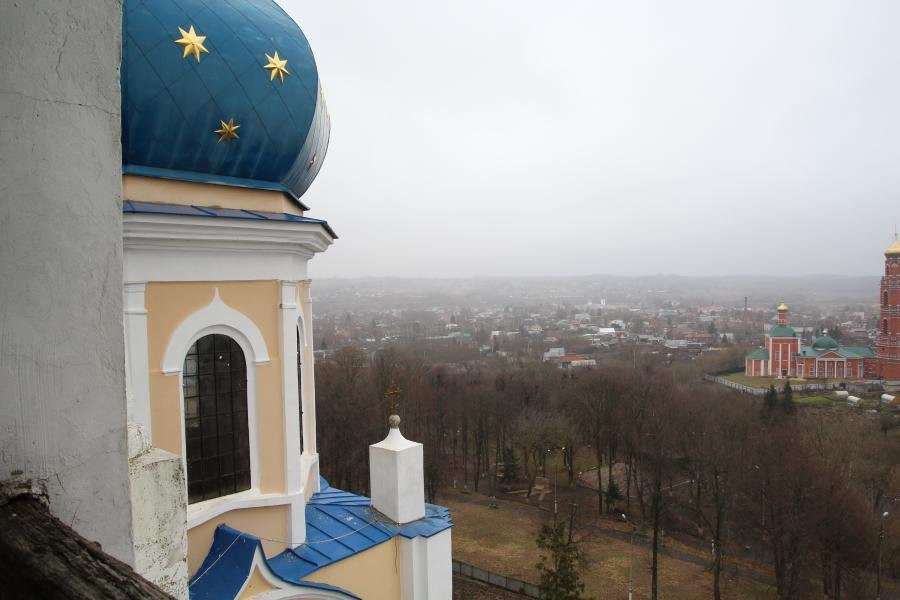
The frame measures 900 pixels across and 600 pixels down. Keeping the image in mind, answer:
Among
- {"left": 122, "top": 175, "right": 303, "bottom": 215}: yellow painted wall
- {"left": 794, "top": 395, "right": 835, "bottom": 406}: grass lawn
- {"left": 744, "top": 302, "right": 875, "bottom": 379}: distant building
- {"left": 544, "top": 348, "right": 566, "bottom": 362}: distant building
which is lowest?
{"left": 794, "top": 395, "right": 835, "bottom": 406}: grass lawn

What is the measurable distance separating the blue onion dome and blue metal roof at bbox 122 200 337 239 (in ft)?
1.04

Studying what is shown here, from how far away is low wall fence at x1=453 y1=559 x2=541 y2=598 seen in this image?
18.4 m

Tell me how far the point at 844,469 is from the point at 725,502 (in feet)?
15.2

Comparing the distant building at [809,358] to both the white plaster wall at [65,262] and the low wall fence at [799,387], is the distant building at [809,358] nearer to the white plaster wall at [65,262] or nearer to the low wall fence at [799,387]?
the low wall fence at [799,387]

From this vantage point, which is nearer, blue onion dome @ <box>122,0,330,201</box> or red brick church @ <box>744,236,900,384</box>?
blue onion dome @ <box>122,0,330,201</box>

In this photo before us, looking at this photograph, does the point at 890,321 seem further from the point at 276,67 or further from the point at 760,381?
the point at 276,67

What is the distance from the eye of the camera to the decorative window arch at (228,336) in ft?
20.0

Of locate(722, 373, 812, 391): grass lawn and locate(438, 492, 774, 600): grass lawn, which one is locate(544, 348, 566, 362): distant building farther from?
locate(438, 492, 774, 600): grass lawn

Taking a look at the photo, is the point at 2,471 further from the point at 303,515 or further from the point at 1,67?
the point at 303,515

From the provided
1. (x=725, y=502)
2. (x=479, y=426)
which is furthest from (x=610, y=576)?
(x=479, y=426)

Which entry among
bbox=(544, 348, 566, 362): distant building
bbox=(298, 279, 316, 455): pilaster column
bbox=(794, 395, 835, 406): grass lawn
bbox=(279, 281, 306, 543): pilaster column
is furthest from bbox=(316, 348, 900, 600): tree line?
→ bbox=(544, 348, 566, 362): distant building

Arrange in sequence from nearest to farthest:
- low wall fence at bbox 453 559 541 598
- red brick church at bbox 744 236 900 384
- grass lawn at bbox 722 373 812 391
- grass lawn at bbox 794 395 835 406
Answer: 1. low wall fence at bbox 453 559 541 598
2. grass lawn at bbox 794 395 835 406
3. grass lawn at bbox 722 373 812 391
4. red brick church at bbox 744 236 900 384

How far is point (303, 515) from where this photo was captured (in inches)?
278

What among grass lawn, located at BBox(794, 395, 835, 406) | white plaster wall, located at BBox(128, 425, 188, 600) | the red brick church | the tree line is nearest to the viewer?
white plaster wall, located at BBox(128, 425, 188, 600)
